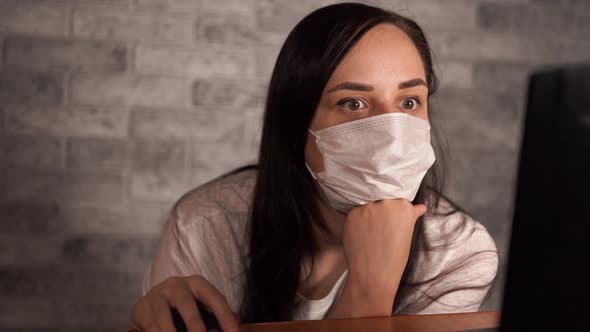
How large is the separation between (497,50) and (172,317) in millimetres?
1619

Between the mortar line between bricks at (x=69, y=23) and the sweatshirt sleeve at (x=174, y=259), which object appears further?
the mortar line between bricks at (x=69, y=23)

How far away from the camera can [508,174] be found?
2.05 m

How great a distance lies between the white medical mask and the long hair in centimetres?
10

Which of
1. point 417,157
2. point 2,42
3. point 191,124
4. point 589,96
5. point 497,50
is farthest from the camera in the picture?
point 497,50

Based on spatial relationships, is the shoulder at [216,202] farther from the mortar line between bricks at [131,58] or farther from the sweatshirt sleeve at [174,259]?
the mortar line between bricks at [131,58]

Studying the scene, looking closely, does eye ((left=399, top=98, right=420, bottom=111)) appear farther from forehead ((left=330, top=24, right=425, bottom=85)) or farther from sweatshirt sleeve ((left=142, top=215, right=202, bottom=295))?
sweatshirt sleeve ((left=142, top=215, right=202, bottom=295))

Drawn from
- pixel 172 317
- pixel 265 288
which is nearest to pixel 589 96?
pixel 172 317

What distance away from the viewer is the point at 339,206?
44.2 inches

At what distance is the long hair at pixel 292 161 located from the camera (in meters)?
1.09

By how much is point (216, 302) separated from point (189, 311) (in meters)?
0.03

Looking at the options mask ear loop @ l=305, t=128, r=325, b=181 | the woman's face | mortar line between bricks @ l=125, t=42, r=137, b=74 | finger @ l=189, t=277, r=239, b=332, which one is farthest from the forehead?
mortar line between bricks @ l=125, t=42, r=137, b=74

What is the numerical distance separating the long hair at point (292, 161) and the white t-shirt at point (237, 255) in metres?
0.03

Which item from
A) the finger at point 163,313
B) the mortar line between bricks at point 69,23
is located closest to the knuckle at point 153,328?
the finger at point 163,313

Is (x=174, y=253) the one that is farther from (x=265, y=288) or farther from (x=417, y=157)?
(x=417, y=157)
